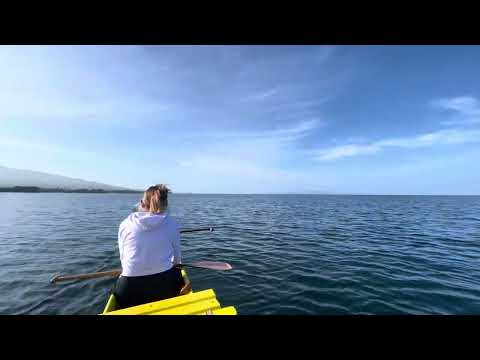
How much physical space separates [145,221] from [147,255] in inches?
23.8

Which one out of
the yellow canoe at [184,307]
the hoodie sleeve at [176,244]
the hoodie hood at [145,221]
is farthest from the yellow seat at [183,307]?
the hoodie hood at [145,221]

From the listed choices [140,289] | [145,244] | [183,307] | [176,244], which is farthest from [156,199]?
[183,307]

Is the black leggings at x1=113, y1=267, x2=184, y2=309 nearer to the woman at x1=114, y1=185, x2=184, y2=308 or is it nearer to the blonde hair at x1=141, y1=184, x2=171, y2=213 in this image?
the woman at x1=114, y1=185, x2=184, y2=308

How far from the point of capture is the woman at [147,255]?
12.5 ft

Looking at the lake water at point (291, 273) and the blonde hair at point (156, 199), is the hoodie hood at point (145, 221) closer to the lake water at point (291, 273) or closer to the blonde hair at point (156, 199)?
the blonde hair at point (156, 199)

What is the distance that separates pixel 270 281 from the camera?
298 inches

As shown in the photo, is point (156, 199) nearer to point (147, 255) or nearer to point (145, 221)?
point (145, 221)

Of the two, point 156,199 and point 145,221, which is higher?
point 156,199

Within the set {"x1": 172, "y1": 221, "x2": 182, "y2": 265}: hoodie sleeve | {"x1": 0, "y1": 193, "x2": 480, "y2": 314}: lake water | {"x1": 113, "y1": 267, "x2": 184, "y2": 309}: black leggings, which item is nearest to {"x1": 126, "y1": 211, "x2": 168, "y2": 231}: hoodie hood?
{"x1": 172, "y1": 221, "x2": 182, "y2": 265}: hoodie sleeve

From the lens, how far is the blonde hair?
4105 mm

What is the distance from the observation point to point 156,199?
411 cm
